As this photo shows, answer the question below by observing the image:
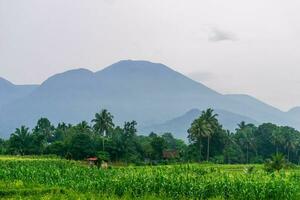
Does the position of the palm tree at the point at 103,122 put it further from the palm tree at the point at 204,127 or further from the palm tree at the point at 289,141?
the palm tree at the point at 289,141

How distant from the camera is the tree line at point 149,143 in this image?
271 feet

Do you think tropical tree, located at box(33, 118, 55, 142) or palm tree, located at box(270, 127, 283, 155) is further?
tropical tree, located at box(33, 118, 55, 142)

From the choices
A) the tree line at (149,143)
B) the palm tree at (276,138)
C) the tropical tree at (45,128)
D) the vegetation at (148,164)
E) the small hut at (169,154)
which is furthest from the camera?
the tropical tree at (45,128)

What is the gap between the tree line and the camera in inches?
3255

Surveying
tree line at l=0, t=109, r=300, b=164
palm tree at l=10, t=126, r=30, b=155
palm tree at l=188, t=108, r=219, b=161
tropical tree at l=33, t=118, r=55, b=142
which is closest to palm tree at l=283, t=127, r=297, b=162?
tree line at l=0, t=109, r=300, b=164

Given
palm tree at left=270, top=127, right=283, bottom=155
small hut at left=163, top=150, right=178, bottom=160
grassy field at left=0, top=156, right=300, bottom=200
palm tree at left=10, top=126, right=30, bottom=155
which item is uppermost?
palm tree at left=270, top=127, right=283, bottom=155

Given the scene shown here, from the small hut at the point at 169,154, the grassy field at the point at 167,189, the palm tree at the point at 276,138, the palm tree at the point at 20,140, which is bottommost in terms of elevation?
the grassy field at the point at 167,189

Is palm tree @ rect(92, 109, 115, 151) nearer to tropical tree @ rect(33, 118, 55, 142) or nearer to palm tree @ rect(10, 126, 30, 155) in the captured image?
palm tree @ rect(10, 126, 30, 155)

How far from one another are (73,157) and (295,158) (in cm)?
4967

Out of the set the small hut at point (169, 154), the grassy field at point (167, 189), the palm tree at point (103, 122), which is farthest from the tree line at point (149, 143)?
the grassy field at point (167, 189)

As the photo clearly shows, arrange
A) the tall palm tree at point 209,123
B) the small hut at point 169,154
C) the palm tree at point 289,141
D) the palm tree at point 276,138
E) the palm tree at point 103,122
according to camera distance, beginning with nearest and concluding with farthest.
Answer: the small hut at point 169,154 → the tall palm tree at point 209,123 → the palm tree at point 103,122 → the palm tree at point 289,141 → the palm tree at point 276,138

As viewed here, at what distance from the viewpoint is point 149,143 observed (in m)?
90.8

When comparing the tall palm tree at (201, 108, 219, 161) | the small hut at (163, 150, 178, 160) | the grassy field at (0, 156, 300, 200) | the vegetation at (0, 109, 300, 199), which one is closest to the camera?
the grassy field at (0, 156, 300, 200)

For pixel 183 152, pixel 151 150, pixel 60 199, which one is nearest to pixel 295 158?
pixel 183 152
